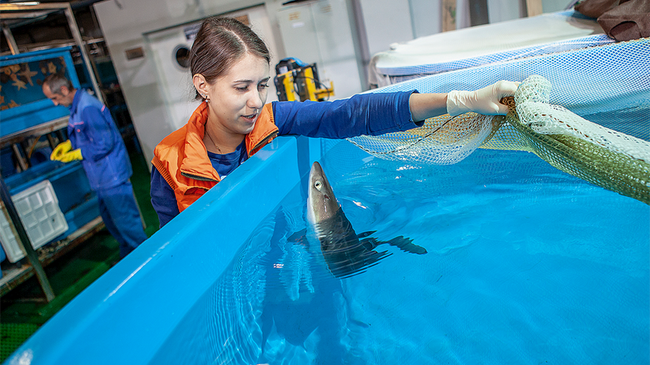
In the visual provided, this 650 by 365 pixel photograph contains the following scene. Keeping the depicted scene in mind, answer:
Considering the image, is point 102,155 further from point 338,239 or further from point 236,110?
point 338,239

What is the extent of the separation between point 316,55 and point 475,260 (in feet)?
15.7

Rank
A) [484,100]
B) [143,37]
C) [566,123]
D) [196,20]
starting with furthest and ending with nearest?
[143,37]
[196,20]
[484,100]
[566,123]

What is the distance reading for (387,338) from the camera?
1.05 m

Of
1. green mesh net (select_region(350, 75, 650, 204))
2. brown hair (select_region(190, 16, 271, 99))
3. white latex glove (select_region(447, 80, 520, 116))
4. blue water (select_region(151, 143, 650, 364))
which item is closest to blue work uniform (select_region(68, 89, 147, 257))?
brown hair (select_region(190, 16, 271, 99))

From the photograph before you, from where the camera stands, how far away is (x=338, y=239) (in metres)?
1.46

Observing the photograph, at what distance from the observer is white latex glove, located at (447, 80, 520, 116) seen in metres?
1.23

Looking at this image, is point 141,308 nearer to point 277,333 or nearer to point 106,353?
point 106,353

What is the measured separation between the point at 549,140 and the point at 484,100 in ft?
0.96

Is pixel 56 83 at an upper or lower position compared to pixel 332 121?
upper

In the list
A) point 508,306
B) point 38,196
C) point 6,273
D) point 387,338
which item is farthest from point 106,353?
point 38,196

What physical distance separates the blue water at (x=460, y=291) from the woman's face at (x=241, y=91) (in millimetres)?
483

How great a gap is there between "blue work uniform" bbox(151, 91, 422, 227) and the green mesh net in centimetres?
17

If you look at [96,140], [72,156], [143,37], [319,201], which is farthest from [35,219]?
[143,37]

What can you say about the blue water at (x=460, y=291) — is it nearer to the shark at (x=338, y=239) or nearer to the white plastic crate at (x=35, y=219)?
the shark at (x=338, y=239)
